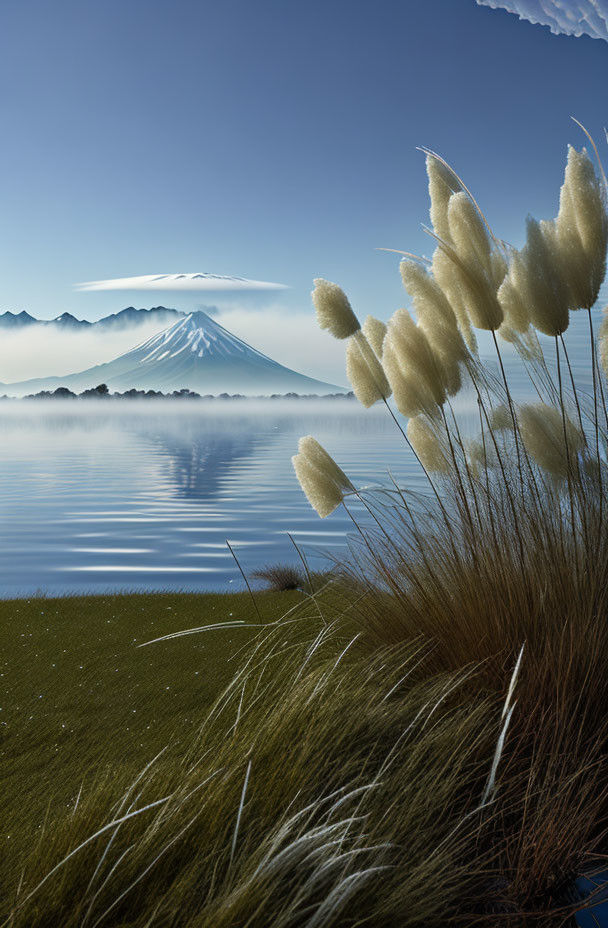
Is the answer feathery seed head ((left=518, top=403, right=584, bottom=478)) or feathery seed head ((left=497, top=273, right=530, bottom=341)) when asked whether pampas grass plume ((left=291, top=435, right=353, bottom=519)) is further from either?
feathery seed head ((left=497, top=273, right=530, bottom=341))

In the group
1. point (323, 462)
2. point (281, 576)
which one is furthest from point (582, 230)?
point (281, 576)

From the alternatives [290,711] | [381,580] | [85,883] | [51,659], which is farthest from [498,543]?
[51,659]

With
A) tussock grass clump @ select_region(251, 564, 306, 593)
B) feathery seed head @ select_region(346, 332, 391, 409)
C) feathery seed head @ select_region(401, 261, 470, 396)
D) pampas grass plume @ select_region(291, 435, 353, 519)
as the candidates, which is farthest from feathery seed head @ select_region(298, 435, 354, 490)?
tussock grass clump @ select_region(251, 564, 306, 593)

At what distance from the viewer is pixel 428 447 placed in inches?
90.8

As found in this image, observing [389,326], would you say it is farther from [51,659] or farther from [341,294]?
[51,659]

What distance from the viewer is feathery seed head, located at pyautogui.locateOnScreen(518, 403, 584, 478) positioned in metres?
2.04

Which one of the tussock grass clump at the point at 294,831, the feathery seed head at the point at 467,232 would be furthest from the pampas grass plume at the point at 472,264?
the tussock grass clump at the point at 294,831

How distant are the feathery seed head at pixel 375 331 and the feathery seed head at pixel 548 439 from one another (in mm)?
647

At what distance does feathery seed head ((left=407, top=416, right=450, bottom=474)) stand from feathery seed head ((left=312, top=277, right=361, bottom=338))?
15.1 inches

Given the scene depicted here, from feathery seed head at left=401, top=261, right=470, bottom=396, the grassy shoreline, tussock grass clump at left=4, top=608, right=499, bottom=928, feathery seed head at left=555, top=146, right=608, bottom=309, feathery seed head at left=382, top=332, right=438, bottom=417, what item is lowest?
the grassy shoreline

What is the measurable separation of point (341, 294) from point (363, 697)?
4.16 ft

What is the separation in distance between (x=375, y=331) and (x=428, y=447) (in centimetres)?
58

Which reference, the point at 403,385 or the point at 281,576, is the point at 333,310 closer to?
the point at 403,385

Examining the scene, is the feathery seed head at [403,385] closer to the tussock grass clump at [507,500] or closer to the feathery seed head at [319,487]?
the tussock grass clump at [507,500]
